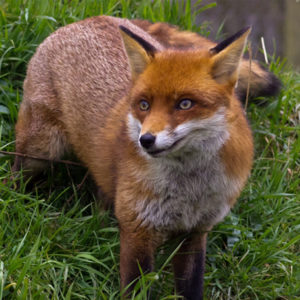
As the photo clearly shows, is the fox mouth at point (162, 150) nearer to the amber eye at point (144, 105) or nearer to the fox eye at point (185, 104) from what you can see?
the fox eye at point (185, 104)

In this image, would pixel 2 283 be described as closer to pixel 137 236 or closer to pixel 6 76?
pixel 137 236

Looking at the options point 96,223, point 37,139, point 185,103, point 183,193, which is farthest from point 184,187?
point 37,139

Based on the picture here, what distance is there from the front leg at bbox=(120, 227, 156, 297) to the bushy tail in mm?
1875

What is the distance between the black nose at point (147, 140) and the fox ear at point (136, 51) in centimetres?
61

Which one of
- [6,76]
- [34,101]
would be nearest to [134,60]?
[34,101]

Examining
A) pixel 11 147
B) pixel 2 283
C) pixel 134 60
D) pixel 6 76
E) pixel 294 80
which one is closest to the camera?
pixel 2 283

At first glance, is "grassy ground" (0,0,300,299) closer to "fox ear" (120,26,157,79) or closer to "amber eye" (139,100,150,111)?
"amber eye" (139,100,150,111)

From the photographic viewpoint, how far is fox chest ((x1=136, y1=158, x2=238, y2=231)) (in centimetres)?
362

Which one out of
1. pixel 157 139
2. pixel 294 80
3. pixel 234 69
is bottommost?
pixel 294 80

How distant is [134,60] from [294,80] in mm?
3019

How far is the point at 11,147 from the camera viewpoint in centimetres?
507

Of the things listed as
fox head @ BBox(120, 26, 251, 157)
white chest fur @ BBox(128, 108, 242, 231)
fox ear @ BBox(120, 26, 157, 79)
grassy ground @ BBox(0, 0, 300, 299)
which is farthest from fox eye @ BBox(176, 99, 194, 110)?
grassy ground @ BBox(0, 0, 300, 299)

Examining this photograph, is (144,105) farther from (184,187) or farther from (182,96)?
(184,187)

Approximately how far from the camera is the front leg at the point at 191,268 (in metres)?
4.01
